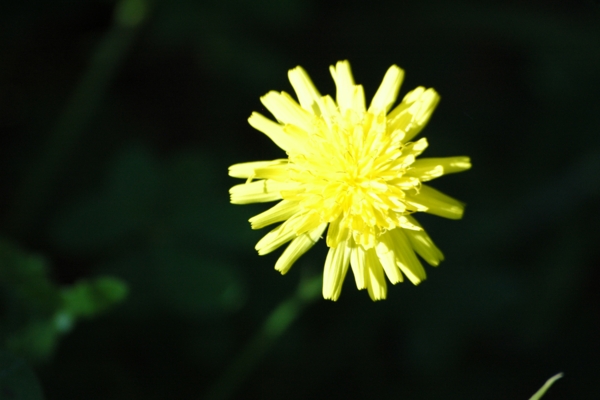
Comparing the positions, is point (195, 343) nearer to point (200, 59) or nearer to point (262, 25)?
point (200, 59)

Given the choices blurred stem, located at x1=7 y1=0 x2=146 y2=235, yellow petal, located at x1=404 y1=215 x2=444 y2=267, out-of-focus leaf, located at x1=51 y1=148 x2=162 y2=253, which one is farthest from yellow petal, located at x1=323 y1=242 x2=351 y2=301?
blurred stem, located at x1=7 y1=0 x2=146 y2=235

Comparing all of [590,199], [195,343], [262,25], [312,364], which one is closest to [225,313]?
[195,343]

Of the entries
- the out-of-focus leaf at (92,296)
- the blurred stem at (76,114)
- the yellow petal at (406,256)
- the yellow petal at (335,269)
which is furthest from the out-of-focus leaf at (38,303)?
the yellow petal at (406,256)

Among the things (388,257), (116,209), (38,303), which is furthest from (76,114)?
(388,257)

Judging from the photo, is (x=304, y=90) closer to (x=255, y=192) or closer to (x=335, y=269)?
(x=255, y=192)

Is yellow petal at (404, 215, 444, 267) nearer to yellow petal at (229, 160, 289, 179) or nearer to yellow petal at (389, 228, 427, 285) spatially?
yellow petal at (389, 228, 427, 285)

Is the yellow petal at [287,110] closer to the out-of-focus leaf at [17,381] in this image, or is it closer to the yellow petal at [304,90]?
the yellow petal at [304,90]
